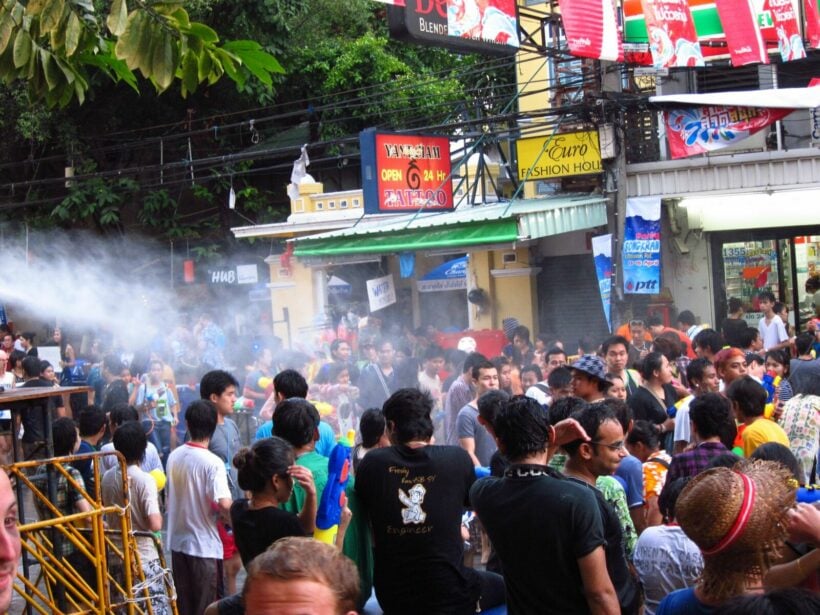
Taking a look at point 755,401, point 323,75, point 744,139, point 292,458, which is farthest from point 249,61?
point 323,75

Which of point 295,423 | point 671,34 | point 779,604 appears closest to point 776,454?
point 779,604

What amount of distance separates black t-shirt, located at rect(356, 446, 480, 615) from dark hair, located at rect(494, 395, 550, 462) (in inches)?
31.4

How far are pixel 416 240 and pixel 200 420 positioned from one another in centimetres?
942

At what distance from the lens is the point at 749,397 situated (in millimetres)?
6188

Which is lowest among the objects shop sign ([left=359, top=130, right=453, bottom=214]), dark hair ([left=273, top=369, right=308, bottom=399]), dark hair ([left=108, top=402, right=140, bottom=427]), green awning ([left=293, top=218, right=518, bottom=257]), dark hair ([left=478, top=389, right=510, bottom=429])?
dark hair ([left=108, top=402, right=140, bottom=427])

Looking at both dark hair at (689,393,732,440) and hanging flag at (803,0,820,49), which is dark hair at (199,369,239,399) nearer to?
dark hair at (689,393,732,440)

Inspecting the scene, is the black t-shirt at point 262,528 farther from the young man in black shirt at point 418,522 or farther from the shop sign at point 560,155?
the shop sign at point 560,155

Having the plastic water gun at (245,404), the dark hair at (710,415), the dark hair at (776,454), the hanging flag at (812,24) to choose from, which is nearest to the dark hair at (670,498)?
the dark hair at (776,454)

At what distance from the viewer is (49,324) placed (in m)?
29.1

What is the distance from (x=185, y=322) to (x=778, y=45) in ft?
49.4

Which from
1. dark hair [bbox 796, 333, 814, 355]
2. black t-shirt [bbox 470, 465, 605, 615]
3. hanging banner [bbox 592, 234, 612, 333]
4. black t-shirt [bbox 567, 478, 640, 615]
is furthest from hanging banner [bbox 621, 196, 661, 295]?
black t-shirt [bbox 470, 465, 605, 615]

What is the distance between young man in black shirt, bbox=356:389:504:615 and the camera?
4961mm

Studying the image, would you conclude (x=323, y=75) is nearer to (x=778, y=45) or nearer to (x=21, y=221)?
(x=21, y=221)

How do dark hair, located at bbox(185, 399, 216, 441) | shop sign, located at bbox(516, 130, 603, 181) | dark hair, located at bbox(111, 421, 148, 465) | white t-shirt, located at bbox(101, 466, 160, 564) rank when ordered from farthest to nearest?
shop sign, located at bbox(516, 130, 603, 181) < dark hair, located at bbox(111, 421, 148, 465) < white t-shirt, located at bbox(101, 466, 160, 564) < dark hair, located at bbox(185, 399, 216, 441)
